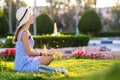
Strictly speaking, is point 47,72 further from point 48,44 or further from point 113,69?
point 48,44

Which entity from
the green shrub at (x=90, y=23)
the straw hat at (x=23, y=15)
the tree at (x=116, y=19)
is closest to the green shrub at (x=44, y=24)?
the green shrub at (x=90, y=23)

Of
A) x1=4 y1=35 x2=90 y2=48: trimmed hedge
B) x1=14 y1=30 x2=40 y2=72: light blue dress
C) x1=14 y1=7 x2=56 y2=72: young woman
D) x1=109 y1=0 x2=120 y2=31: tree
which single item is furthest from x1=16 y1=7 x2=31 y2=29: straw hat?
x1=109 y1=0 x2=120 y2=31: tree

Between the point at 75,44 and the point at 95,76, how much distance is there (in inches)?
620

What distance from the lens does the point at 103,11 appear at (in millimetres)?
71375

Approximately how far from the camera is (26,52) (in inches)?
241

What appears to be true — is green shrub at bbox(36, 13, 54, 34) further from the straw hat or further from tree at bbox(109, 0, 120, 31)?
the straw hat

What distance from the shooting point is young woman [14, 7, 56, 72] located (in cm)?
599

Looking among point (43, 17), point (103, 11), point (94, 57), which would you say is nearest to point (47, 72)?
point (94, 57)

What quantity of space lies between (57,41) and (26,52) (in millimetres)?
10167

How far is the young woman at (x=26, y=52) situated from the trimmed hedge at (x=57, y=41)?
9.69 meters

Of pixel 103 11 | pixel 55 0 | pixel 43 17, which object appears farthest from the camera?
pixel 103 11

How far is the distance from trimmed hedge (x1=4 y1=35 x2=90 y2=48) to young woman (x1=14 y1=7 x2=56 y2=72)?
9690 mm

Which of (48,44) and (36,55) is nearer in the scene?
(36,55)

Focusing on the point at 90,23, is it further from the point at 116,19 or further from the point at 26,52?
the point at 26,52
